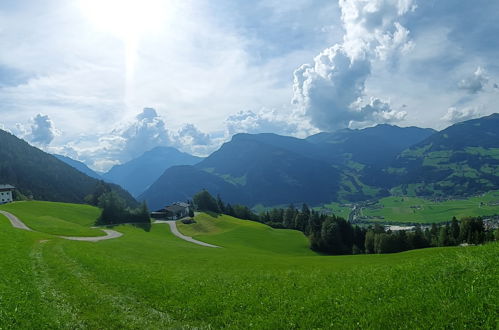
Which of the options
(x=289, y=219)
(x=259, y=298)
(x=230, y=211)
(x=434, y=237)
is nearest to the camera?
(x=259, y=298)

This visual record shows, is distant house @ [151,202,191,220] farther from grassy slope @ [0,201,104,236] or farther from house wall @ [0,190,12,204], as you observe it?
house wall @ [0,190,12,204]

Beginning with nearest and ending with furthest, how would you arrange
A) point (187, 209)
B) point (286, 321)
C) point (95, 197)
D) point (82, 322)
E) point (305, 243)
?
point (286, 321), point (82, 322), point (305, 243), point (187, 209), point (95, 197)

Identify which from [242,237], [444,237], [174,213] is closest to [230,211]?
[174,213]

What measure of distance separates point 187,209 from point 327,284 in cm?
14588

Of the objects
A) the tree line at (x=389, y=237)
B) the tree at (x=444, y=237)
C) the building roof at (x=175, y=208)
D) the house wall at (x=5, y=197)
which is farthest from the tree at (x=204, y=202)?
the tree at (x=444, y=237)

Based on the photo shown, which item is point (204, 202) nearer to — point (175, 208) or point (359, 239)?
point (175, 208)

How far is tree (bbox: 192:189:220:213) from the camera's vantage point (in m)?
171

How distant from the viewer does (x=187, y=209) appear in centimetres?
15988

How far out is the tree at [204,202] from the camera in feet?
560

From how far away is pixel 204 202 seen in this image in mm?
171500

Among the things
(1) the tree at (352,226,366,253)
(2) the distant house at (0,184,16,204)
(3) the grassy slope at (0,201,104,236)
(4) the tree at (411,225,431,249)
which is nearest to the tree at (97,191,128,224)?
(3) the grassy slope at (0,201,104,236)

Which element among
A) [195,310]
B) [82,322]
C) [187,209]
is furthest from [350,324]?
[187,209]

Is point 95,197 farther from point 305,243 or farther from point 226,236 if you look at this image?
point 305,243

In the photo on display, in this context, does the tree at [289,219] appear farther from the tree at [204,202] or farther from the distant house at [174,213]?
the distant house at [174,213]
